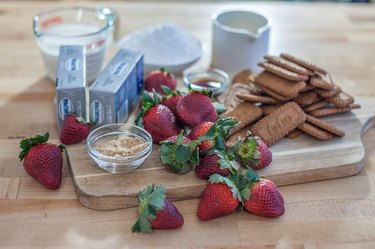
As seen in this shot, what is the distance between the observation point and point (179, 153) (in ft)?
4.13

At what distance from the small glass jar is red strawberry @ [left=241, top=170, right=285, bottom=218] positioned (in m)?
0.43

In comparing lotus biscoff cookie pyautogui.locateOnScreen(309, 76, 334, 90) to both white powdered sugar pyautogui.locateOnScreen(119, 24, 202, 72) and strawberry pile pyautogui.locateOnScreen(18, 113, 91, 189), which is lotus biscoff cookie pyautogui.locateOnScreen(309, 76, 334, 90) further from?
strawberry pile pyautogui.locateOnScreen(18, 113, 91, 189)

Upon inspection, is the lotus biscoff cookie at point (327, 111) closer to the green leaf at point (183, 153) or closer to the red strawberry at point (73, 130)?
the green leaf at point (183, 153)

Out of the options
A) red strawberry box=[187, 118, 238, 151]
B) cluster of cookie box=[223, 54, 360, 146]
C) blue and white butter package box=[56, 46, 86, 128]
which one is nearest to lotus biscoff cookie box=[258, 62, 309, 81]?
cluster of cookie box=[223, 54, 360, 146]

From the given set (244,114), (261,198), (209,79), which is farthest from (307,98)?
(261,198)

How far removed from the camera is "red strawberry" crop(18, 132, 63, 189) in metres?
1.27

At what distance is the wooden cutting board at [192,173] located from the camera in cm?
124

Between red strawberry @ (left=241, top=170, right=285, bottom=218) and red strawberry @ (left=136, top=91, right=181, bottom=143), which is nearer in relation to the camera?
red strawberry @ (left=241, top=170, right=285, bottom=218)

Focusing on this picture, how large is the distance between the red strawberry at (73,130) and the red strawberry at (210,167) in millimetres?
282

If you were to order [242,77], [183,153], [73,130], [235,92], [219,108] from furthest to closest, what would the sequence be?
[242,77], [235,92], [219,108], [73,130], [183,153]

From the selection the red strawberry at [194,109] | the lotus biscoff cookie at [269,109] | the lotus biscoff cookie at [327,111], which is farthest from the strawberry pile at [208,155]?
the lotus biscoff cookie at [327,111]

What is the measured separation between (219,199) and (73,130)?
38 cm

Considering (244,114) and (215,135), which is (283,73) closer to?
(244,114)

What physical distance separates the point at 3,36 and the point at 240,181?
1.06 m
